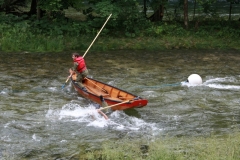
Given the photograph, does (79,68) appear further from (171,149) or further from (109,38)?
(109,38)

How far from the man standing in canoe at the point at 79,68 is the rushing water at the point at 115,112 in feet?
1.91

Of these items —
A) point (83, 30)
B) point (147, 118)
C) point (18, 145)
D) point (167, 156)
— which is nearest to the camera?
point (167, 156)

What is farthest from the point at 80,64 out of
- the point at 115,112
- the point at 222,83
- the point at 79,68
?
the point at 222,83

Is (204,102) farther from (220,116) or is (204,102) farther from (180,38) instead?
(180,38)

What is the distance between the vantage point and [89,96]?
1293 centimetres

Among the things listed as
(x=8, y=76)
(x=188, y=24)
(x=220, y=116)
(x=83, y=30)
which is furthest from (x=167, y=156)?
(x=188, y=24)

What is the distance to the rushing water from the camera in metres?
9.95

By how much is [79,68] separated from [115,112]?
2.89 meters

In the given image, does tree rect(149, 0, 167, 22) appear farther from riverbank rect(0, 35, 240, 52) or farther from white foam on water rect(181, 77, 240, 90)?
white foam on water rect(181, 77, 240, 90)

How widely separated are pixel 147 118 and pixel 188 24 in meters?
15.7

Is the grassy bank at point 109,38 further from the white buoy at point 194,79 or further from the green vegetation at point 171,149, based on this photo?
the green vegetation at point 171,149

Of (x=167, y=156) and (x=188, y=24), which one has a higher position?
(x=167, y=156)

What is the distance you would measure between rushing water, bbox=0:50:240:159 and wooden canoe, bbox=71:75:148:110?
329 millimetres

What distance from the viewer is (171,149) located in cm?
848
